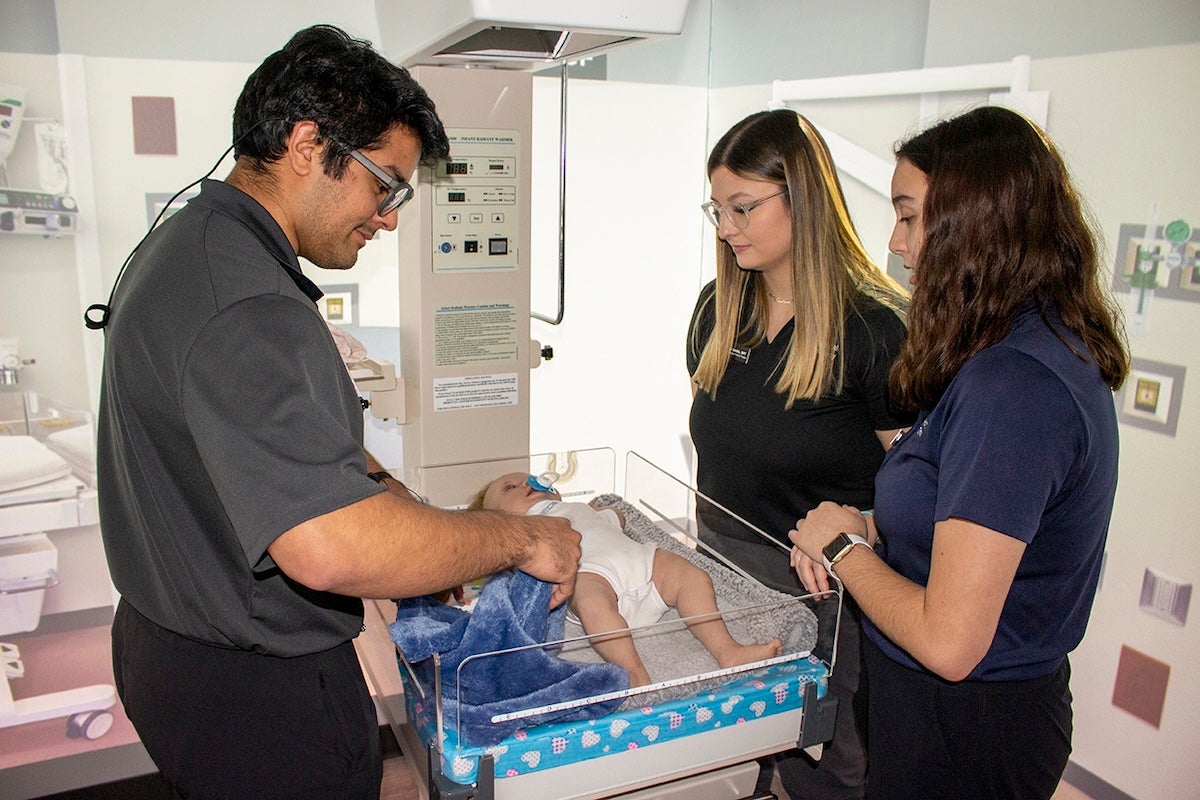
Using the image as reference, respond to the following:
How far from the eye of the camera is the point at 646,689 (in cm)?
123

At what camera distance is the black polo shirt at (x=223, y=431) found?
0.94m

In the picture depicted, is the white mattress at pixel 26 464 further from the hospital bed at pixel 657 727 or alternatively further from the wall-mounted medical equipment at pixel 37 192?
the hospital bed at pixel 657 727

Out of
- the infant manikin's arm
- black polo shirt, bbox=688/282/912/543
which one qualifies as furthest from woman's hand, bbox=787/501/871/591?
the infant manikin's arm

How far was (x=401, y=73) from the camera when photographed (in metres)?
1.22

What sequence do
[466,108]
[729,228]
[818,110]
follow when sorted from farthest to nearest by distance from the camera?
1. [818,110]
2. [466,108]
3. [729,228]

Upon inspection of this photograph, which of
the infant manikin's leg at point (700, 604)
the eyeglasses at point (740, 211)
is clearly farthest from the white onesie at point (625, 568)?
the eyeglasses at point (740, 211)

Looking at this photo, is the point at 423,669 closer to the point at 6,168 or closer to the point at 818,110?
the point at 6,168

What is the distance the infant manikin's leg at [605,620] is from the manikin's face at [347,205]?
62 centimetres

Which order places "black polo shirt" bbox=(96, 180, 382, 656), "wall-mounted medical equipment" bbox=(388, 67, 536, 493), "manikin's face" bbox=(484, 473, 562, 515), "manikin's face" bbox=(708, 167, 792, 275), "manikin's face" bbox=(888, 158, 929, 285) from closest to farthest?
"black polo shirt" bbox=(96, 180, 382, 656) → "manikin's face" bbox=(888, 158, 929, 285) → "manikin's face" bbox=(708, 167, 792, 275) → "manikin's face" bbox=(484, 473, 562, 515) → "wall-mounted medical equipment" bbox=(388, 67, 536, 493)

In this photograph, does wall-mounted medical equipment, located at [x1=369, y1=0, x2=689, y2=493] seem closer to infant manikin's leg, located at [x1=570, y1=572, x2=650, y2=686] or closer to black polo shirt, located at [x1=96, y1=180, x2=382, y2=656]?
infant manikin's leg, located at [x1=570, y1=572, x2=650, y2=686]

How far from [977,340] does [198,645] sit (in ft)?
3.37

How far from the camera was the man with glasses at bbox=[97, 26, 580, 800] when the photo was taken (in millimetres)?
952

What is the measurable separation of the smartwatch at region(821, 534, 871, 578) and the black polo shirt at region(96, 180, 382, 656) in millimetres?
639

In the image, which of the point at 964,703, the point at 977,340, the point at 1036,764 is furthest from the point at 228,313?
the point at 1036,764
